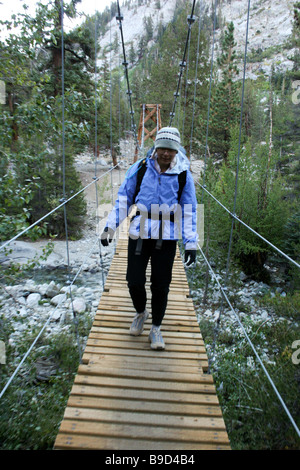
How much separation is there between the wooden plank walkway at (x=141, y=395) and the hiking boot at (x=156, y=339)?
4cm

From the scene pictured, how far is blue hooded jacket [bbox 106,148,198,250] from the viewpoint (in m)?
1.43

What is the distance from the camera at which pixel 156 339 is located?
161 centimetres

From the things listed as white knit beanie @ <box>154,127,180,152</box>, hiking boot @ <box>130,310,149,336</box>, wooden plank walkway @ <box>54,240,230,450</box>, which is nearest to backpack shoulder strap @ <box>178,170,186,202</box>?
white knit beanie @ <box>154,127,180,152</box>

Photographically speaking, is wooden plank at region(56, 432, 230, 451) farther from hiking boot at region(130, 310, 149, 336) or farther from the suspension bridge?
hiking boot at region(130, 310, 149, 336)

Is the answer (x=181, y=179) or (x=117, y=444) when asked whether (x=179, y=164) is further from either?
(x=117, y=444)

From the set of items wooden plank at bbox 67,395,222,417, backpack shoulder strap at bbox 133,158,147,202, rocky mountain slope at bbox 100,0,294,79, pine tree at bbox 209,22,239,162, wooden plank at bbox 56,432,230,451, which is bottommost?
wooden plank at bbox 56,432,230,451

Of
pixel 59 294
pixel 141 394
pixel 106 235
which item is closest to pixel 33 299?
pixel 59 294

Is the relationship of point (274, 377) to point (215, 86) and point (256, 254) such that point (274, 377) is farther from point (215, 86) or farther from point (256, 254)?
point (215, 86)

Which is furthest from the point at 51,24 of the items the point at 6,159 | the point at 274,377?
the point at 274,377

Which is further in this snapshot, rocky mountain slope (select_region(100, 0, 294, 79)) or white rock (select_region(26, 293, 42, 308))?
rocky mountain slope (select_region(100, 0, 294, 79))

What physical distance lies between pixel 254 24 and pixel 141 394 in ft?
247

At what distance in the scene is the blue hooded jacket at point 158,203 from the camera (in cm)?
143

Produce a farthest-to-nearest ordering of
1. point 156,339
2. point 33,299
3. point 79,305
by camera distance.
→ point 33,299 → point 79,305 → point 156,339

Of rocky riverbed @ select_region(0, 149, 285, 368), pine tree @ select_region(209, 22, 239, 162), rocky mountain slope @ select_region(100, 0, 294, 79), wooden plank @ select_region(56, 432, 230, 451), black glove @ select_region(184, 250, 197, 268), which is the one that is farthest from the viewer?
rocky mountain slope @ select_region(100, 0, 294, 79)
